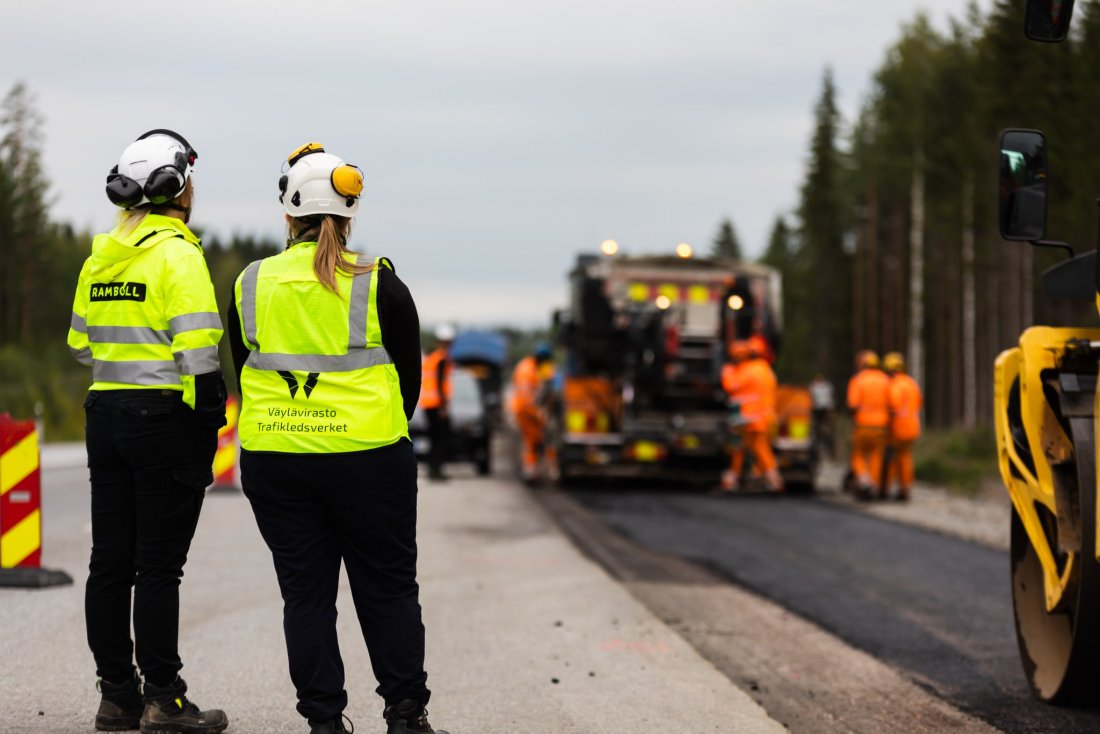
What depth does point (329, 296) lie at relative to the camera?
4.73m

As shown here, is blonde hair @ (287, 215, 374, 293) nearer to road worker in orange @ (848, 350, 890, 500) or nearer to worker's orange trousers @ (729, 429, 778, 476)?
road worker in orange @ (848, 350, 890, 500)

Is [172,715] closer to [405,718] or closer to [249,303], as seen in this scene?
[405,718]

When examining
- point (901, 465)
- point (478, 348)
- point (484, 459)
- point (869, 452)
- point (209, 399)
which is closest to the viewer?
point (209, 399)

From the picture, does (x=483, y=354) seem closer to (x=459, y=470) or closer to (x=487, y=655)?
(x=459, y=470)

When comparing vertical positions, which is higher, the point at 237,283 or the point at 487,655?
the point at 237,283

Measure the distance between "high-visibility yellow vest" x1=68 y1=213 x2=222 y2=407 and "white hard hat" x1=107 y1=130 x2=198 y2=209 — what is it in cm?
8

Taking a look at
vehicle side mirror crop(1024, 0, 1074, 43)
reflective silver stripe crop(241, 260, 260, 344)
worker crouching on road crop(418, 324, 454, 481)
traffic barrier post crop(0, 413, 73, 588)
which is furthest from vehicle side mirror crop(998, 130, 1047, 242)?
Result: worker crouching on road crop(418, 324, 454, 481)

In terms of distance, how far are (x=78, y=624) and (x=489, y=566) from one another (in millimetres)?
4139

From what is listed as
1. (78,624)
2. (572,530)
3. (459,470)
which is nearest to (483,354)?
(459,470)

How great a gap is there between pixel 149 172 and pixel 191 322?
1.79 feet

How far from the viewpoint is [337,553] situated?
493cm

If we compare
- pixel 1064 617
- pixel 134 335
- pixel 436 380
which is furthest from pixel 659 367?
pixel 134 335

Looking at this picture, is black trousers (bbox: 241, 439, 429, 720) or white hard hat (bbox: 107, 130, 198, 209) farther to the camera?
white hard hat (bbox: 107, 130, 198, 209)

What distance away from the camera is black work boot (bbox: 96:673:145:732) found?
17.4 ft
